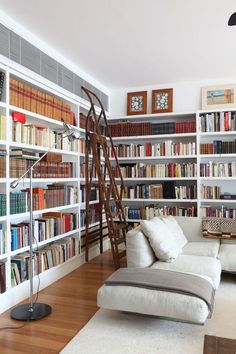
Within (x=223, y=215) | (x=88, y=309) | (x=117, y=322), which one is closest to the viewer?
(x=117, y=322)

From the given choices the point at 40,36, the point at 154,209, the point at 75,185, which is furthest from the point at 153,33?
the point at 154,209

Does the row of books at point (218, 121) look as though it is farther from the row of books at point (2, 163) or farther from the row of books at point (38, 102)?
the row of books at point (2, 163)

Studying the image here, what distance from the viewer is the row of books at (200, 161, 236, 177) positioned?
4918mm

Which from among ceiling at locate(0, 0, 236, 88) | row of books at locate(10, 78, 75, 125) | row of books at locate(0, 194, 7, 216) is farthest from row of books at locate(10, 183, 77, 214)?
ceiling at locate(0, 0, 236, 88)

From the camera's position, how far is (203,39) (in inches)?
145

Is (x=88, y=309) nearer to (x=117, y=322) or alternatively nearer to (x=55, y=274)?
(x=117, y=322)

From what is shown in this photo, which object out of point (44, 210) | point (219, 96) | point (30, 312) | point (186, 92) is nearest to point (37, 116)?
point (44, 210)

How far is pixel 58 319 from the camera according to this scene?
2.79m

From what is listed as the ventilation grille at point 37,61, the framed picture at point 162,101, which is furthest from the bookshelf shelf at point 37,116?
the framed picture at point 162,101

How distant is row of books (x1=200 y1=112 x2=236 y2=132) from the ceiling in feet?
2.09

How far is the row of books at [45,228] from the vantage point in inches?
127

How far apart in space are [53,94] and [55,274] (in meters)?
2.21

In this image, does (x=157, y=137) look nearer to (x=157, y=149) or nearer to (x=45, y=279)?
(x=157, y=149)

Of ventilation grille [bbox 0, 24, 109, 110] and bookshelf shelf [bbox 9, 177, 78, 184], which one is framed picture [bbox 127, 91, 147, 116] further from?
bookshelf shelf [bbox 9, 177, 78, 184]
